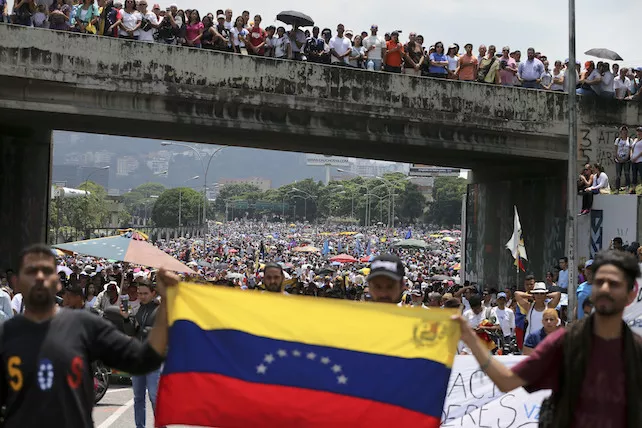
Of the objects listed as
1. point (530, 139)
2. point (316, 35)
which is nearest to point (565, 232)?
point (530, 139)

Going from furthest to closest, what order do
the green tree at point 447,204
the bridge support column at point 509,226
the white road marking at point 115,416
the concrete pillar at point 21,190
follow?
the green tree at point 447,204
the bridge support column at point 509,226
the concrete pillar at point 21,190
the white road marking at point 115,416

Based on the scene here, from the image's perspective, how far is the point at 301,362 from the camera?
5410 millimetres

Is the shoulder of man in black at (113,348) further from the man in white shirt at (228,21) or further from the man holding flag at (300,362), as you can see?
the man in white shirt at (228,21)

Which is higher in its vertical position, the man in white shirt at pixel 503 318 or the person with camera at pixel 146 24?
the person with camera at pixel 146 24

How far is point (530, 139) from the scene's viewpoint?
27.0 meters

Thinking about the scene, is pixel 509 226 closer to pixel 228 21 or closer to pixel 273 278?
pixel 228 21

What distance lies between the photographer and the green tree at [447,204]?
18038 centimetres

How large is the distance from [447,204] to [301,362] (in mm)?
176252

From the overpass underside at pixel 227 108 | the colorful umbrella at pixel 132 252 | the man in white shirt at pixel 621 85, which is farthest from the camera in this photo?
the man in white shirt at pixel 621 85

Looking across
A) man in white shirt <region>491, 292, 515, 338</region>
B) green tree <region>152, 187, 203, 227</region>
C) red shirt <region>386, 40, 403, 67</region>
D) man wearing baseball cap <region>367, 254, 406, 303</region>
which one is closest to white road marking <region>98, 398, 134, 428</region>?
man in white shirt <region>491, 292, 515, 338</region>

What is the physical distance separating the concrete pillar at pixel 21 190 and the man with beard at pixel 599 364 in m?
23.6

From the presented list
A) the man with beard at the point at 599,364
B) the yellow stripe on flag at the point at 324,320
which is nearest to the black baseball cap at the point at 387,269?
the yellow stripe on flag at the point at 324,320

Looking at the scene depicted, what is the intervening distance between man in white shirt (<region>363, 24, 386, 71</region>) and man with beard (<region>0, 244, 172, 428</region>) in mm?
21010

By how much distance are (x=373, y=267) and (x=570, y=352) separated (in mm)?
1732
